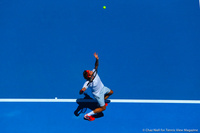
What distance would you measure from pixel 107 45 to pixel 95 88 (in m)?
1.08

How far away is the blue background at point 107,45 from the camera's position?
4.64 m

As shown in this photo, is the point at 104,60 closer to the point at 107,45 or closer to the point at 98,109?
the point at 107,45

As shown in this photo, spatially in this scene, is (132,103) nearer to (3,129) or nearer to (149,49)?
(149,49)

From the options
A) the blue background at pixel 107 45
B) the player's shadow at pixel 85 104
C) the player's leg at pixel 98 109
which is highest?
the blue background at pixel 107 45

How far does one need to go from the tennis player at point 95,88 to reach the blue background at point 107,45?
1.30 ft

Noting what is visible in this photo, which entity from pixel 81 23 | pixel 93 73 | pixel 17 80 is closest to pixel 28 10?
pixel 81 23

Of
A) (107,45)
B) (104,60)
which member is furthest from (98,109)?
(107,45)

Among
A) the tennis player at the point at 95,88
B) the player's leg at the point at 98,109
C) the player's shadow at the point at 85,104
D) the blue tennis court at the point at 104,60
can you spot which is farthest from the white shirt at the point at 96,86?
the player's shadow at the point at 85,104

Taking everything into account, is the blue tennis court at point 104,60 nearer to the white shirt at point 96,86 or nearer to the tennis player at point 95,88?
the tennis player at point 95,88

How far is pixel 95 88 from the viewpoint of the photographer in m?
4.45

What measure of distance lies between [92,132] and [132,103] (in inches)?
50.4

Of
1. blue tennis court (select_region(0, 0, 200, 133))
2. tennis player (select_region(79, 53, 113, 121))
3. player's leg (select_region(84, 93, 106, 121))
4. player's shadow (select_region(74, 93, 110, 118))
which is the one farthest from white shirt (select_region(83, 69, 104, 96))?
player's shadow (select_region(74, 93, 110, 118))

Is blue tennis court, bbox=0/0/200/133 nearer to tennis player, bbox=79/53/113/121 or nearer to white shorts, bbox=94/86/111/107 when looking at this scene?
→ tennis player, bbox=79/53/113/121

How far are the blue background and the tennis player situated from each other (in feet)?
1.30
